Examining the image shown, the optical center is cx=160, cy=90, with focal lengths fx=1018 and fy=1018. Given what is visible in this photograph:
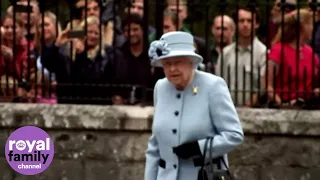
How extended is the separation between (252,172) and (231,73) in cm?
98

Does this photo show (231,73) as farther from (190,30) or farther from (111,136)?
(111,136)

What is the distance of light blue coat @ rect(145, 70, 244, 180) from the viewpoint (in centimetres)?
655

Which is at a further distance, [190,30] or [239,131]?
[190,30]

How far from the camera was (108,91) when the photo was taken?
995 cm

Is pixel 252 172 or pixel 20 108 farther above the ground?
pixel 20 108

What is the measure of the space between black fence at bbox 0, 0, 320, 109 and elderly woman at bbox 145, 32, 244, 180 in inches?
122

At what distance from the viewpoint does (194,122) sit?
6625 millimetres

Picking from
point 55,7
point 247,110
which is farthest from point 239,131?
point 55,7

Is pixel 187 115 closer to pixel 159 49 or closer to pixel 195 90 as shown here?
pixel 195 90

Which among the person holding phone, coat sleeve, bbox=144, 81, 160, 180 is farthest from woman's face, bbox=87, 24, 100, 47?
coat sleeve, bbox=144, 81, 160, 180

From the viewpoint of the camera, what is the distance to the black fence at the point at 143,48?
983 centimetres

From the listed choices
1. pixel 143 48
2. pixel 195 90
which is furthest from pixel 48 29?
pixel 195 90

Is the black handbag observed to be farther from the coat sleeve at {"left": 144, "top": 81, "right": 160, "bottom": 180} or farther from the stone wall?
the stone wall

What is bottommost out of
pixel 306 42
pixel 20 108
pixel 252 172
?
pixel 252 172
